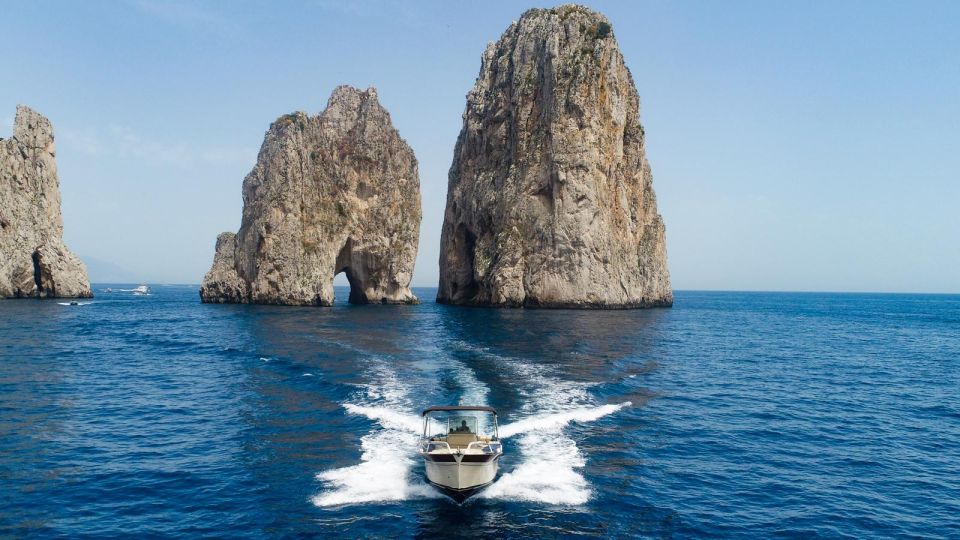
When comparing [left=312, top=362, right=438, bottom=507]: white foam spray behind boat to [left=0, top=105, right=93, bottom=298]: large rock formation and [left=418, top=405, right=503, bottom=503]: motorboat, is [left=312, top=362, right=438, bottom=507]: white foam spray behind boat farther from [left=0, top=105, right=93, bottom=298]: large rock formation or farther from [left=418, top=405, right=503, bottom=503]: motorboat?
[left=0, top=105, right=93, bottom=298]: large rock formation

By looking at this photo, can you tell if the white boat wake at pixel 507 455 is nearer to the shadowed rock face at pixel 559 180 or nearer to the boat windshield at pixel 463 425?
the boat windshield at pixel 463 425

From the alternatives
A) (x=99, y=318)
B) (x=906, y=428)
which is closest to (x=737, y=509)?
(x=906, y=428)

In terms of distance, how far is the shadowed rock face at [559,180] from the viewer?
327ft

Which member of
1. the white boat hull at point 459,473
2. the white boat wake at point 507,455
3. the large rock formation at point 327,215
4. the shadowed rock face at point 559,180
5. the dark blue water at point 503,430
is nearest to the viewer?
the dark blue water at point 503,430

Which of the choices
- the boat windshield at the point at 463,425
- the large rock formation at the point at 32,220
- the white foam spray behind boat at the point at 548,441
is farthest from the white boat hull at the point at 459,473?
the large rock formation at the point at 32,220

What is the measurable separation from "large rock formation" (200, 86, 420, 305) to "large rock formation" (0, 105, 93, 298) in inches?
1135

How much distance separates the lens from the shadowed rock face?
327ft

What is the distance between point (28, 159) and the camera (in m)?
113

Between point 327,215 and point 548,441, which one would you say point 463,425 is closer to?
point 548,441

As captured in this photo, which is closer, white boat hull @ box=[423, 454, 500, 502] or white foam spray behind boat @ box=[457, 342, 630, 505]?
white boat hull @ box=[423, 454, 500, 502]

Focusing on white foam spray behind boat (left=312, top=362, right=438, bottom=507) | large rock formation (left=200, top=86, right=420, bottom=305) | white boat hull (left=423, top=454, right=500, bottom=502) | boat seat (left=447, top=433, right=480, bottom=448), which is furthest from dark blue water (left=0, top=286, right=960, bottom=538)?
large rock formation (left=200, top=86, right=420, bottom=305)

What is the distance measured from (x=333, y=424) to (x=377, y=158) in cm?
9143

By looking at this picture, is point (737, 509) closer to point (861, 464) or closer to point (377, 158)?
point (861, 464)

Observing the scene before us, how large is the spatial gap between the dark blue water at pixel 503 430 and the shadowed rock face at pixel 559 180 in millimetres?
44773
